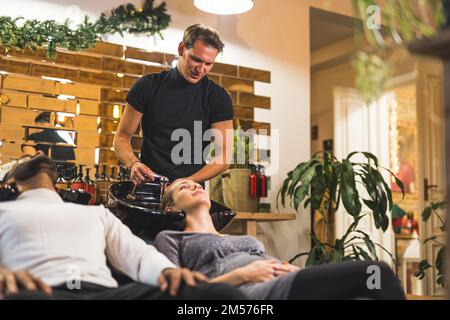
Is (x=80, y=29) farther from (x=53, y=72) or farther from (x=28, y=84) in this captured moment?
(x=28, y=84)

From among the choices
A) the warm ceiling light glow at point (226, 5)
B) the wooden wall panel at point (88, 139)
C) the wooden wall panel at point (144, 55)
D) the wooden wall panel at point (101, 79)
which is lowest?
the wooden wall panel at point (88, 139)

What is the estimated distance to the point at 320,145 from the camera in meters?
7.12

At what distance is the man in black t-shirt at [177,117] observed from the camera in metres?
3.10

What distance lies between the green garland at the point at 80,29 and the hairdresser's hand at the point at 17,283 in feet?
8.73

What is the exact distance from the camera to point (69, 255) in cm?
192

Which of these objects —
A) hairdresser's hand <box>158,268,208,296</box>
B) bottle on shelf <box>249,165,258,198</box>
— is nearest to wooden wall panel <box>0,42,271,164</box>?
bottle on shelf <box>249,165,258,198</box>

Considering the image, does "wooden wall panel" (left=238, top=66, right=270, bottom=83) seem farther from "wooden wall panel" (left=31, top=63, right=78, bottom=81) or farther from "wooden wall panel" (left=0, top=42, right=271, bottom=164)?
"wooden wall panel" (left=31, top=63, right=78, bottom=81)

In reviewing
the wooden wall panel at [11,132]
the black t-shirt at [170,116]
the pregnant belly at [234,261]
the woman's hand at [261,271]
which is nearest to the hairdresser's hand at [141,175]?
the black t-shirt at [170,116]

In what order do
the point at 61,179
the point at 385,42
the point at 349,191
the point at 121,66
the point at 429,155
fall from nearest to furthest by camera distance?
the point at 385,42 < the point at 61,179 < the point at 349,191 < the point at 121,66 < the point at 429,155

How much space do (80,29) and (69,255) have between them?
266 centimetres

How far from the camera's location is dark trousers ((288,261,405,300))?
187 centimetres

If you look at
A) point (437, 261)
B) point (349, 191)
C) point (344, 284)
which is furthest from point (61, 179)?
point (437, 261)

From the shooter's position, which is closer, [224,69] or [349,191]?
[349,191]

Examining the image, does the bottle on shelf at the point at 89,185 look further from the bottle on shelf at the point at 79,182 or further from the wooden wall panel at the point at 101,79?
the wooden wall panel at the point at 101,79
